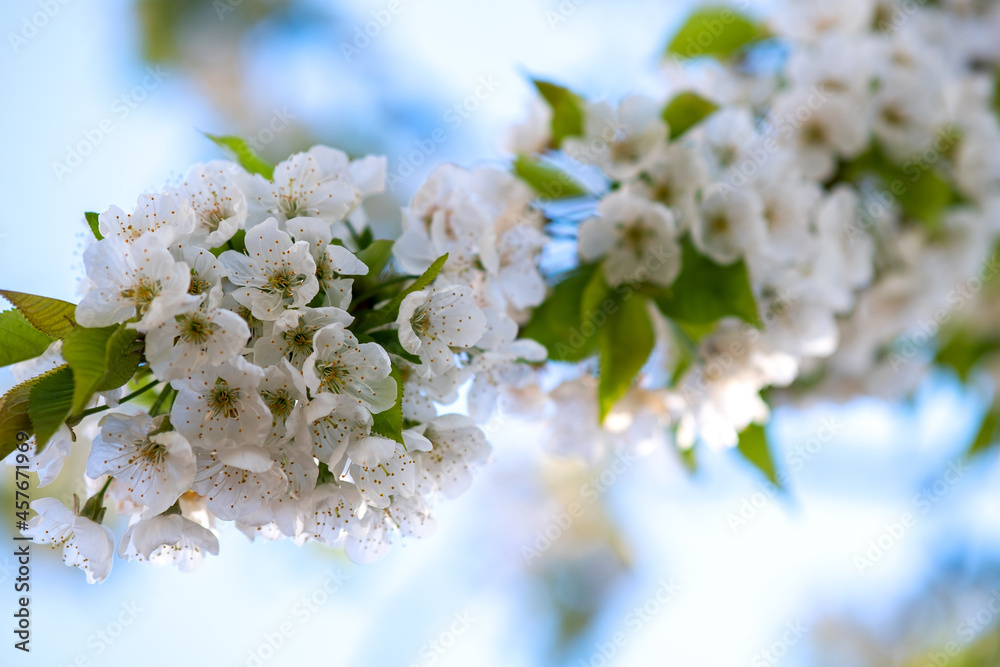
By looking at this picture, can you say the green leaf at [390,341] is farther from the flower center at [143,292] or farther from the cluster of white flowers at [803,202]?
the cluster of white flowers at [803,202]

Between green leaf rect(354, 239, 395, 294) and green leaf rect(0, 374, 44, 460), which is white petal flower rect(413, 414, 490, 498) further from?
green leaf rect(0, 374, 44, 460)

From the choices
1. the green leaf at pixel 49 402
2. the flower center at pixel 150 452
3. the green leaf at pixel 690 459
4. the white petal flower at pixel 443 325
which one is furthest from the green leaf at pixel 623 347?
the green leaf at pixel 49 402

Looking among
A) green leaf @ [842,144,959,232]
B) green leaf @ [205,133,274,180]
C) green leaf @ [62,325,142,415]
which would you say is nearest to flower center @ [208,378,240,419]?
green leaf @ [62,325,142,415]

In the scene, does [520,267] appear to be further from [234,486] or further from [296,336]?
[234,486]

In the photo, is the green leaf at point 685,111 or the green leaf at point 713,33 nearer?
the green leaf at point 685,111

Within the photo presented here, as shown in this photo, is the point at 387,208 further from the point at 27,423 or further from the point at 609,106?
the point at 27,423

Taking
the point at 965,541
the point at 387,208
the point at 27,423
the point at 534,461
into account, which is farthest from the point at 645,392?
the point at 534,461

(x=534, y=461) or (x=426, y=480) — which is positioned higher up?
(x=426, y=480)
